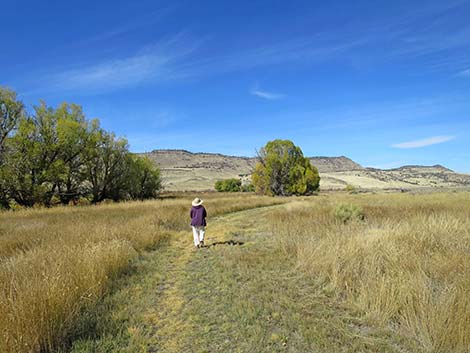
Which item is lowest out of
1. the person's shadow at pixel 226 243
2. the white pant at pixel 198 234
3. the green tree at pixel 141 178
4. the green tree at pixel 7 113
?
the person's shadow at pixel 226 243

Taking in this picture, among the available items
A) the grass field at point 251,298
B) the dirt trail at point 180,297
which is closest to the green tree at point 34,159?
the grass field at point 251,298

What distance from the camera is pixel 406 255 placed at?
6.33 metres

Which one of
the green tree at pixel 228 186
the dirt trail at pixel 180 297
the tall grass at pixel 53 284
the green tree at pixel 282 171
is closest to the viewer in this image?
the tall grass at pixel 53 284

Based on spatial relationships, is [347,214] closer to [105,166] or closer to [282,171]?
[105,166]

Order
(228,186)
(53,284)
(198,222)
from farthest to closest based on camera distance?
(228,186) < (198,222) < (53,284)

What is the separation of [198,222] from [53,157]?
22.0 m

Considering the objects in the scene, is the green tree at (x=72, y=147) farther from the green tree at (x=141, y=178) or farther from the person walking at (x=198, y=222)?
the person walking at (x=198, y=222)

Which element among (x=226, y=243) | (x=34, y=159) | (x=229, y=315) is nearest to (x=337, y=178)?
(x=34, y=159)

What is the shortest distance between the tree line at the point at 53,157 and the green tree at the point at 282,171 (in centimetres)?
2423

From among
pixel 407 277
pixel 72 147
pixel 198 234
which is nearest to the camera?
pixel 407 277

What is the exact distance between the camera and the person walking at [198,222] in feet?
34.0

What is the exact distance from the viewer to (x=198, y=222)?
1035 cm

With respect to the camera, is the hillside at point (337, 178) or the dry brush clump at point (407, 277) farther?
the hillside at point (337, 178)

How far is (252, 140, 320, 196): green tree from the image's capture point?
48125mm
